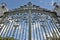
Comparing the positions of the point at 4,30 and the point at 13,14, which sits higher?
the point at 13,14

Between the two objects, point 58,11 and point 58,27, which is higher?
point 58,11

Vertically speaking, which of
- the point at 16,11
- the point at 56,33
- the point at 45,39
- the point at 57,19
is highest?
the point at 16,11

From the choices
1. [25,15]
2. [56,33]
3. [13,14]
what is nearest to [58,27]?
[56,33]

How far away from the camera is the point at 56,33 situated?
6234 millimetres

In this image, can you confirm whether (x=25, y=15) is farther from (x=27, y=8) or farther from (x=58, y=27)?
(x=58, y=27)

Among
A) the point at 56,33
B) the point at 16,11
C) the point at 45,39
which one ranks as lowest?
the point at 45,39

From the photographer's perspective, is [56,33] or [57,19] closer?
[56,33]

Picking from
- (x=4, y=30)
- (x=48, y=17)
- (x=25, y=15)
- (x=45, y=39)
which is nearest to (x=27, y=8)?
(x=25, y=15)

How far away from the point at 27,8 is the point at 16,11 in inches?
19.1

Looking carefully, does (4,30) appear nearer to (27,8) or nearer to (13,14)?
(13,14)

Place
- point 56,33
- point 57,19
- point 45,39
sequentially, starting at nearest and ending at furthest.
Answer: point 45,39, point 56,33, point 57,19

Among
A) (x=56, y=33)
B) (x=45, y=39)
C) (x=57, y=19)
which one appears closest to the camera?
(x=45, y=39)

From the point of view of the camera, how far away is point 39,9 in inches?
276

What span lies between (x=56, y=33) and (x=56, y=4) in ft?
4.84
